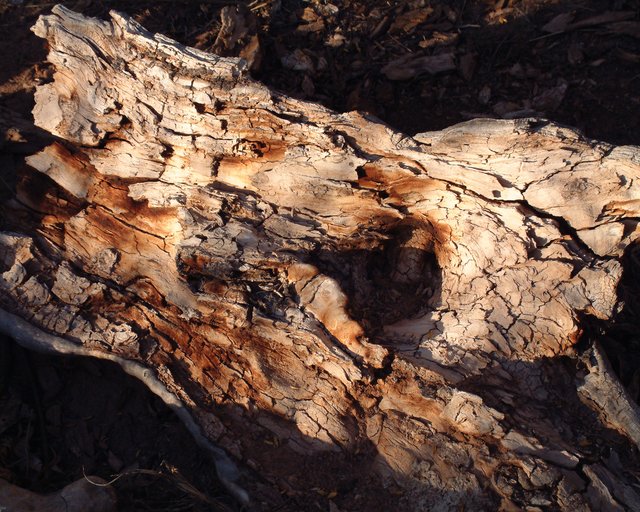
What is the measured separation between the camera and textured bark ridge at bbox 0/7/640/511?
278cm

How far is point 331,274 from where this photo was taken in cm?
323

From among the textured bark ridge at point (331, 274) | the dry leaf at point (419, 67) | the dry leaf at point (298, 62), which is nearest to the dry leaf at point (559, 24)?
the dry leaf at point (419, 67)

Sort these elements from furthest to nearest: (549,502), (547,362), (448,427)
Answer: (547,362) < (448,427) < (549,502)

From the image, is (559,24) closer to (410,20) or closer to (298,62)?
(410,20)

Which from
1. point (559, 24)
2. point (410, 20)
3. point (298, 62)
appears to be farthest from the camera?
point (410, 20)

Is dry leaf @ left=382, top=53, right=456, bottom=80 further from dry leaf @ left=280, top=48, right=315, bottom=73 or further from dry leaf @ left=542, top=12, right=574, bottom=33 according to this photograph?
dry leaf @ left=542, top=12, right=574, bottom=33

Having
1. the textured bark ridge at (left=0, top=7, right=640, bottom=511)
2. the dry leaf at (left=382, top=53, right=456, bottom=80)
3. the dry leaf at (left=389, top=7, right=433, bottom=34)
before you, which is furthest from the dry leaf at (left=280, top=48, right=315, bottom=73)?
the textured bark ridge at (left=0, top=7, right=640, bottom=511)

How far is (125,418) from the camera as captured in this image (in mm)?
3129

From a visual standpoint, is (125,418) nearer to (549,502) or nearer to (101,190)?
(101,190)

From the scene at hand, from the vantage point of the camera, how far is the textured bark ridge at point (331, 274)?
2.78 meters

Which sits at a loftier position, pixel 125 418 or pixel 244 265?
pixel 244 265

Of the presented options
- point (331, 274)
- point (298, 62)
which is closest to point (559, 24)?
point (298, 62)

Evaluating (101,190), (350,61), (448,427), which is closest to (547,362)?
(448,427)

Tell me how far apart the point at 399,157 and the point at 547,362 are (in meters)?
1.27
